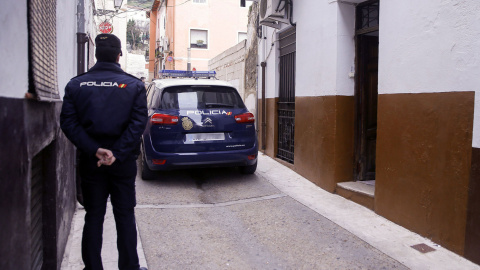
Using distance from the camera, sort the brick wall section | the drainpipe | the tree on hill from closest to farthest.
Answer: the drainpipe < the brick wall section < the tree on hill

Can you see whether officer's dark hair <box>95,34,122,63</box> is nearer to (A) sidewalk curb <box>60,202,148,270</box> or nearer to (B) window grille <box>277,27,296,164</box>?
(A) sidewalk curb <box>60,202,148,270</box>

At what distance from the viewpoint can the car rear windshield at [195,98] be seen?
639 centimetres

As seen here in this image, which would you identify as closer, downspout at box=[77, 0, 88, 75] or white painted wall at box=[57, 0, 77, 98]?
white painted wall at box=[57, 0, 77, 98]

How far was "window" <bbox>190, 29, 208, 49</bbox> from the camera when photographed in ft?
92.4

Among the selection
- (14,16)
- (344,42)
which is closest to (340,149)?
(344,42)

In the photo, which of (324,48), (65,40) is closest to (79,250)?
(65,40)

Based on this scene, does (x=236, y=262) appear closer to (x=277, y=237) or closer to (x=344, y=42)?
(x=277, y=237)

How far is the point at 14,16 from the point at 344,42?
486cm

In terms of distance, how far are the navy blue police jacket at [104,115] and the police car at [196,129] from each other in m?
3.07

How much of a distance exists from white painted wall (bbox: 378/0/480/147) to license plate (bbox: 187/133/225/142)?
8.45 feet

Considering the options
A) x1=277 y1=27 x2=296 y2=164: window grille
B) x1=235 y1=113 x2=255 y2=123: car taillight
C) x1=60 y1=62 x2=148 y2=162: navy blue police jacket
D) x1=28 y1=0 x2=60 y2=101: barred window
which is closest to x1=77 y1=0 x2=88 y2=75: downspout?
x1=28 y1=0 x2=60 y2=101: barred window

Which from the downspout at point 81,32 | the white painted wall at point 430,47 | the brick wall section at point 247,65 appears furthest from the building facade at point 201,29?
the white painted wall at point 430,47

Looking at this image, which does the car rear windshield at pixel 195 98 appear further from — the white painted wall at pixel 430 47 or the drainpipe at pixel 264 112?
the drainpipe at pixel 264 112

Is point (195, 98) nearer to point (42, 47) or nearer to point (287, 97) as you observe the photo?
point (287, 97)
